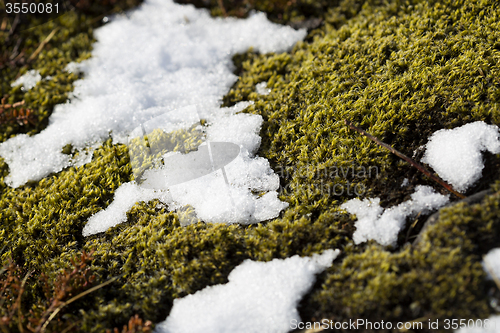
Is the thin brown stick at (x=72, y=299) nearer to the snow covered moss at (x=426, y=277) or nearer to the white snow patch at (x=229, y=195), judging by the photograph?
the white snow patch at (x=229, y=195)

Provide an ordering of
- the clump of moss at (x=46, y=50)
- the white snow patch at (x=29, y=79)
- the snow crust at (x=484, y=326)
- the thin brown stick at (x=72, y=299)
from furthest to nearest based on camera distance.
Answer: the white snow patch at (x=29, y=79) < the clump of moss at (x=46, y=50) < the thin brown stick at (x=72, y=299) < the snow crust at (x=484, y=326)

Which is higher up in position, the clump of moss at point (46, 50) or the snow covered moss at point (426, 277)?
the clump of moss at point (46, 50)

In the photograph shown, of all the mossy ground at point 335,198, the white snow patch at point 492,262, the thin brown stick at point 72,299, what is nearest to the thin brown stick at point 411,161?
the mossy ground at point 335,198

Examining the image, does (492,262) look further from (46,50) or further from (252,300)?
(46,50)

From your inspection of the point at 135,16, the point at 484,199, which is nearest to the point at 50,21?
the point at 135,16

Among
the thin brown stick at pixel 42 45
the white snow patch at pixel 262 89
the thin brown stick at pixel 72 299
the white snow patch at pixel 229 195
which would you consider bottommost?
the thin brown stick at pixel 72 299

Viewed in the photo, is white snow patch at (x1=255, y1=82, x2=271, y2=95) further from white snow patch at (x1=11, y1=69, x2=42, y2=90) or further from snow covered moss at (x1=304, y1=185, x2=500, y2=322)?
white snow patch at (x1=11, y1=69, x2=42, y2=90)
